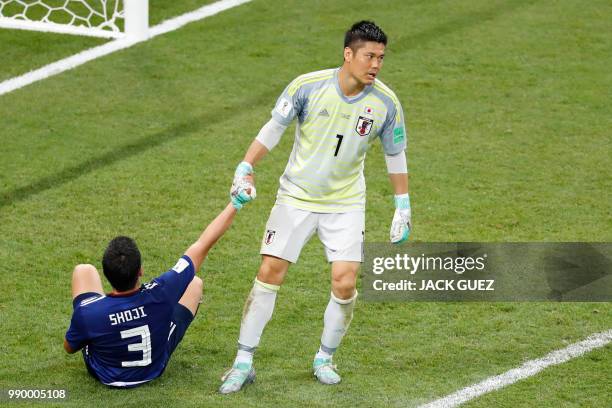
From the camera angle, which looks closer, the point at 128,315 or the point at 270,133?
the point at 128,315

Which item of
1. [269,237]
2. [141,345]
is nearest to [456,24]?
[269,237]

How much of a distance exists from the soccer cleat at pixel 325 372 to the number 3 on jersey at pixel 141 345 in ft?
3.18

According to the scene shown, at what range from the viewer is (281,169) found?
997 cm

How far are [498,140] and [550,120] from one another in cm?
70

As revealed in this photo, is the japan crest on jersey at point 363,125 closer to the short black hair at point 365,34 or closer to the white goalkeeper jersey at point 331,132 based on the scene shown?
the white goalkeeper jersey at point 331,132

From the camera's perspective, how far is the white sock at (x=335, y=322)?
22.0ft

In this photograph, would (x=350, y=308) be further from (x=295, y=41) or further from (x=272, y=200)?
(x=295, y=41)

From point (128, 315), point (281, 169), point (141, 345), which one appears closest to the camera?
point (128, 315)

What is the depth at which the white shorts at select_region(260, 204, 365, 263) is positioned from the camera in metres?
6.62

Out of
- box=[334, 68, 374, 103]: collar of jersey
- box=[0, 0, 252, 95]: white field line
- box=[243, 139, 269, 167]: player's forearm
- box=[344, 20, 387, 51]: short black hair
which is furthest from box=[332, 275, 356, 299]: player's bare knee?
box=[0, 0, 252, 95]: white field line

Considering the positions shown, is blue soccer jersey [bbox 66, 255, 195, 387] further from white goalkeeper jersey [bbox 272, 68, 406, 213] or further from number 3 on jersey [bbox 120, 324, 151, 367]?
white goalkeeper jersey [bbox 272, 68, 406, 213]

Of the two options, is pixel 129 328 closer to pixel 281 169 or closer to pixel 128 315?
pixel 128 315

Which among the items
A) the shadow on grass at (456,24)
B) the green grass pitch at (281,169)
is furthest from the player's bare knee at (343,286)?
the shadow on grass at (456,24)

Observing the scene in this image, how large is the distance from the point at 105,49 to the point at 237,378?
662 centimetres
